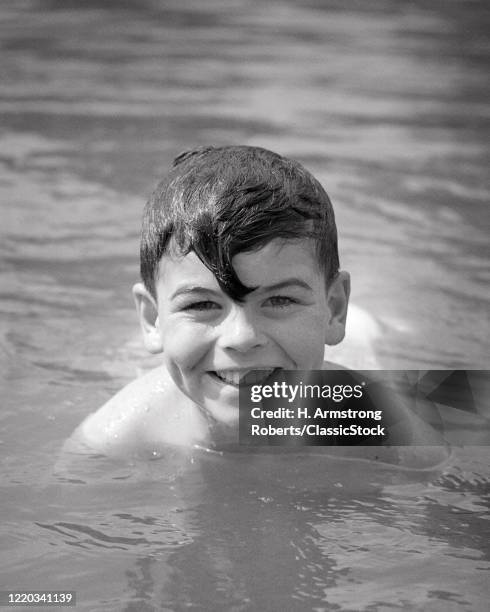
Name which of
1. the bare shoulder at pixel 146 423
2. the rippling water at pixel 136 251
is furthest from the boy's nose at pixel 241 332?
the bare shoulder at pixel 146 423

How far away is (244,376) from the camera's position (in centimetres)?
352

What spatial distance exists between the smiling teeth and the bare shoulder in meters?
0.61

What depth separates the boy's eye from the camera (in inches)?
137

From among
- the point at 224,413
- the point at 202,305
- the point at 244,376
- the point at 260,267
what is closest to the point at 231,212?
the point at 260,267

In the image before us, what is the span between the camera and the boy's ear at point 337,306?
374cm

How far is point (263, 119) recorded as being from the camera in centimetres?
909

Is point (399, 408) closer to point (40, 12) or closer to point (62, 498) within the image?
point (62, 498)

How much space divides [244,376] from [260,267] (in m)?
0.36

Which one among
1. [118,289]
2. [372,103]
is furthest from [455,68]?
[118,289]

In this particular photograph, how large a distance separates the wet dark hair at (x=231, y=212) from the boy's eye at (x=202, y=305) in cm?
10

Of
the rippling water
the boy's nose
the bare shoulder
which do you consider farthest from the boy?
the rippling water

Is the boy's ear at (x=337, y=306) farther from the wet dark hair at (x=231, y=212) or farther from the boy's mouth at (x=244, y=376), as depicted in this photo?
the boy's mouth at (x=244, y=376)

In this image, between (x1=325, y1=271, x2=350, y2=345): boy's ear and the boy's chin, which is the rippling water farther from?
(x1=325, y1=271, x2=350, y2=345): boy's ear

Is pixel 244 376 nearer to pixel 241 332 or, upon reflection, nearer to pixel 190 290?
pixel 241 332
